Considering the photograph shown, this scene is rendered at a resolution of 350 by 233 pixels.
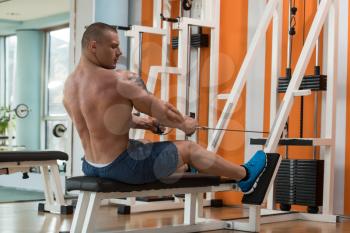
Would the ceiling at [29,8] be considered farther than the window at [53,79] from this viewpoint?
No

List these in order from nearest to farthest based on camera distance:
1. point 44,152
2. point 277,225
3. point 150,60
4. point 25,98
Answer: point 277,225
point 44,152
point 150,60
point 25,98

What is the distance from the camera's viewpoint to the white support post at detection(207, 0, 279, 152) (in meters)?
4.48

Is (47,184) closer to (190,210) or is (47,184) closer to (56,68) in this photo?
(190,210)

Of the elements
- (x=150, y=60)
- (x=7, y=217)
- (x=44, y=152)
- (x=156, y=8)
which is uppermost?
(x=156, y=8)

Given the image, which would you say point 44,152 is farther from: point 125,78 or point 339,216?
point 339,216

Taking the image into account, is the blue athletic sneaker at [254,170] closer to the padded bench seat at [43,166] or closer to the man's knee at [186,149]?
the man's knee at [186,149]

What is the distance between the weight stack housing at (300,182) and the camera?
452cm

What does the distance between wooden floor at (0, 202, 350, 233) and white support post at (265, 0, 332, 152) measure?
1.87ft

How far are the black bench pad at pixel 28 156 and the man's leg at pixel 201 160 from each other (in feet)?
5.63

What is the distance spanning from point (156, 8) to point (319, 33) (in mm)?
1661

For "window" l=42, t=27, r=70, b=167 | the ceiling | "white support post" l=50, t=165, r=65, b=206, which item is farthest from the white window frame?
"white support post" l=50, t=165, r=65, b=206

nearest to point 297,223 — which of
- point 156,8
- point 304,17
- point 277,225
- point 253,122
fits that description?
point 277,225

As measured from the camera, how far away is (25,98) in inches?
390

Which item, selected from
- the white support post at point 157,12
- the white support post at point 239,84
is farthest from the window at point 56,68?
the white support post at point 239,84
